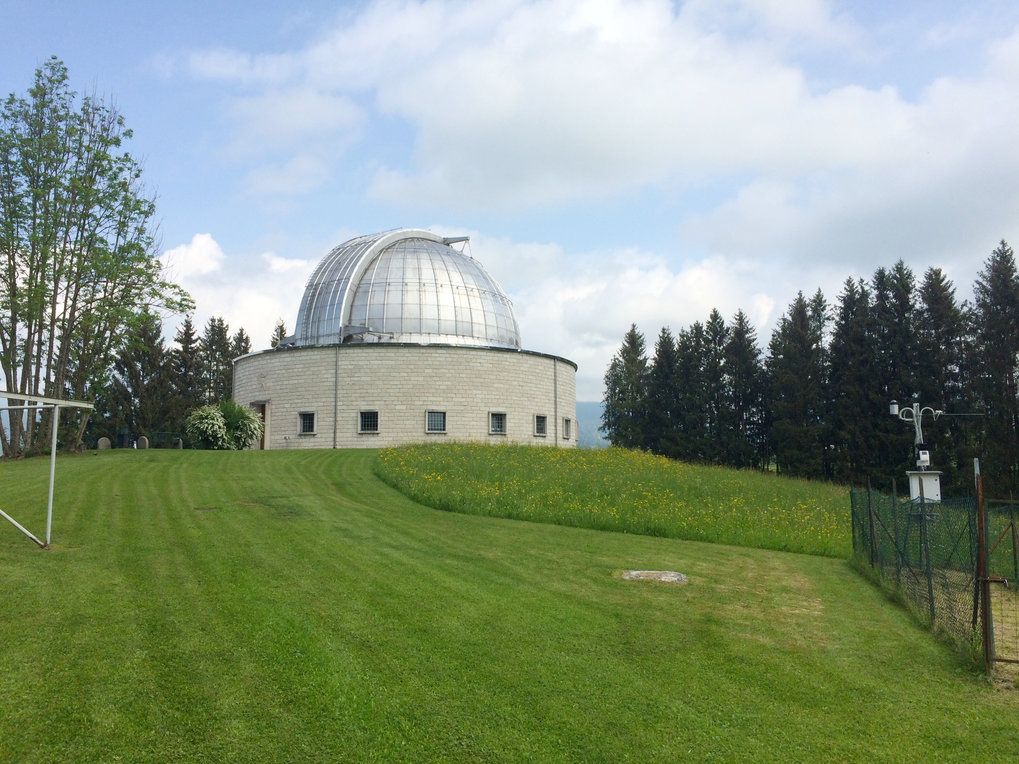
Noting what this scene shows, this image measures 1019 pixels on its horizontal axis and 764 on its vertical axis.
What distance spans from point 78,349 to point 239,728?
2915 cm

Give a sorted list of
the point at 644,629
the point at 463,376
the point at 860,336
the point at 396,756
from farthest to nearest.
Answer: the point at 860,336, the point at 463,376, the point at 644,629, the point at 396,756

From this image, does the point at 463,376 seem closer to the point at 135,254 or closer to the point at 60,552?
the point at 135,254

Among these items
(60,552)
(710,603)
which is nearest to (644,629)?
(710,603)

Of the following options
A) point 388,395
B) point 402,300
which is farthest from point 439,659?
point 402,300

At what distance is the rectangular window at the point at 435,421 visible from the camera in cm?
3569

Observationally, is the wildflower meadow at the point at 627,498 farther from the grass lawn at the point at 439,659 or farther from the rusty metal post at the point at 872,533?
the grass lawn at the point at 439,659

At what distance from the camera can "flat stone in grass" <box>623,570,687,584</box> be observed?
11289 millimetres

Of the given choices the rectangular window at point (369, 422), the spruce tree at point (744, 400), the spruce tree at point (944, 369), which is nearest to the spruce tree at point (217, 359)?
the rectangular window at point (369, 422)

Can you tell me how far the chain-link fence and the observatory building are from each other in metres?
22.3

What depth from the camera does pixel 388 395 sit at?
35.3m

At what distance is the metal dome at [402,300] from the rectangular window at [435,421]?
4.39 metres

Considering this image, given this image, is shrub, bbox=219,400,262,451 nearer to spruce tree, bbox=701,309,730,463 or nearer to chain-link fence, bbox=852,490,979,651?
chain-link fence, bbox=852,490,979,651

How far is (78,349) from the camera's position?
30.3m

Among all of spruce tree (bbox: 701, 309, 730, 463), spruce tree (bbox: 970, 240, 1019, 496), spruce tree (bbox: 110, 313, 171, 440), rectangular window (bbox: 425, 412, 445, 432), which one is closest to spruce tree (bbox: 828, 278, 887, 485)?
spruce tree (bbox: 970, 240, 1019, 496)
